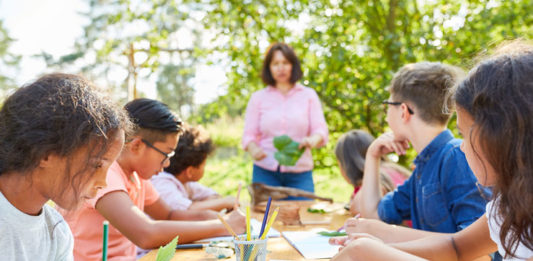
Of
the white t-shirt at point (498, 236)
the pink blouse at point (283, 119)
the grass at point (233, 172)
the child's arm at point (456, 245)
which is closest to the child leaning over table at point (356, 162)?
the pink blouse at point (283, 119)

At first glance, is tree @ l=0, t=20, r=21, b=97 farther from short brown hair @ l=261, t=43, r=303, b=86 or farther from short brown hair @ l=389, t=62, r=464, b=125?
short brown hair @ l=389, t=62, r=464, b=125

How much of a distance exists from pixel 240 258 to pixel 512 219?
2.13 feet

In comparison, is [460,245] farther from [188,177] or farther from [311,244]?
[188,177]

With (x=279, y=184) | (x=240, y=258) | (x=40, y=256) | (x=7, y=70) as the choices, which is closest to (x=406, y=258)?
(x=240, y=258)

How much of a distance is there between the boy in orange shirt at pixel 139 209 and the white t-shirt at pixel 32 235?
1.03 ft

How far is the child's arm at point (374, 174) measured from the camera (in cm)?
223

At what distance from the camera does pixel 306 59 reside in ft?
15.4

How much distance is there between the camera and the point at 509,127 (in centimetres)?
98

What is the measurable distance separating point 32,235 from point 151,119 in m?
0.90

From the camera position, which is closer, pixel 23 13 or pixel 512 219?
pixel 512 219

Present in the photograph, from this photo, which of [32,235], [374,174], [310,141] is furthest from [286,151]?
[32,235]

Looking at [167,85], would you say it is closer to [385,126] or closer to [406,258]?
[385,126]

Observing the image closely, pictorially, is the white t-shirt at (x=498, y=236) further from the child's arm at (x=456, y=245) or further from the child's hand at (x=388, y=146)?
the child's hand at (x=388, y=146)

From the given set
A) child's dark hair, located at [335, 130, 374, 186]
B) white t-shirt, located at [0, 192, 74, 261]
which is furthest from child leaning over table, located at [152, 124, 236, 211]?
white t-shirt, located at [0, 192, 74, 261]
